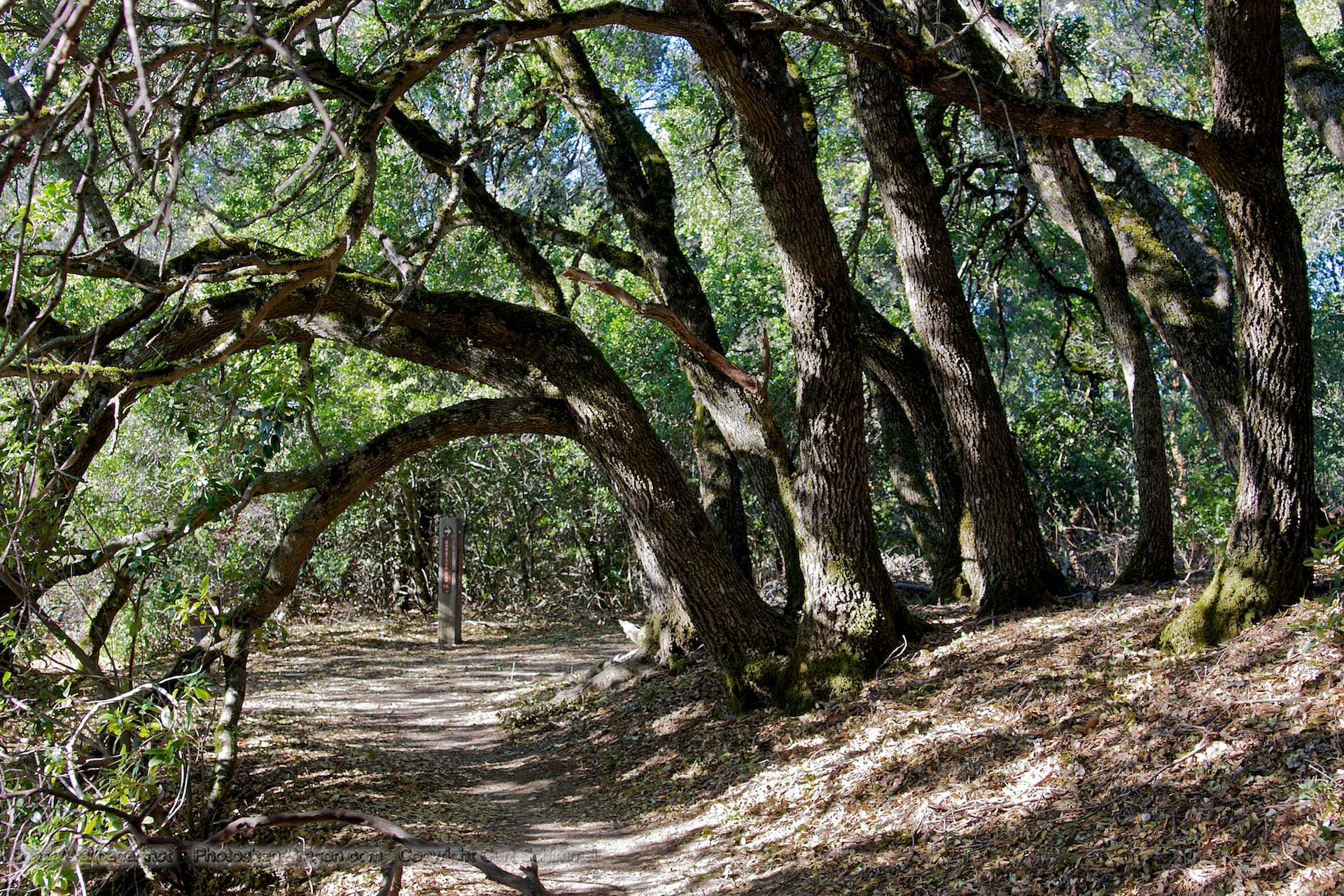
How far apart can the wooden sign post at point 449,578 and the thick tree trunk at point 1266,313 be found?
29.0ft

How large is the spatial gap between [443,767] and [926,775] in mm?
4012

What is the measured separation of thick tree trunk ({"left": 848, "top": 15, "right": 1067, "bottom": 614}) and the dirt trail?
3.18 meters

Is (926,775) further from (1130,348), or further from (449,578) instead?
(449,578)

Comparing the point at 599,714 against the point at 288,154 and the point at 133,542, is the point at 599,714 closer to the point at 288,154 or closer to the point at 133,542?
the point at 133,542

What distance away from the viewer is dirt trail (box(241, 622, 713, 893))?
5535 mm

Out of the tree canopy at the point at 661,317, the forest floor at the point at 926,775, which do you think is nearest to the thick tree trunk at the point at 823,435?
the tree canopy at the point at 661,317

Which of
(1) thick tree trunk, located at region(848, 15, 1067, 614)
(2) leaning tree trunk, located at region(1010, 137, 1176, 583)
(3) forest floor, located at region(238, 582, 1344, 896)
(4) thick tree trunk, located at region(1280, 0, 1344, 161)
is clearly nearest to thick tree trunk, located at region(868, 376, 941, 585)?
(3) forest floor, located at region(238, 582, 1344, 896)

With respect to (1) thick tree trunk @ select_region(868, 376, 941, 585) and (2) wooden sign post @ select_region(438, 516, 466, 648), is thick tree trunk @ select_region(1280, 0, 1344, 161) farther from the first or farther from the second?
(2) wooden sign post @ select_region(438, 516, 466, 648)

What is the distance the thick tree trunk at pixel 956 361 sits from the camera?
24.5 ft

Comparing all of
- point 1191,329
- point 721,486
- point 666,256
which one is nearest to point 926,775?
point 1191,329

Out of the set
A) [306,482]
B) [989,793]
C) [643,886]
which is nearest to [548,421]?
[306,482]

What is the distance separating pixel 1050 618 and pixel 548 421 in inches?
144

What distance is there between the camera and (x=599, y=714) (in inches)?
342

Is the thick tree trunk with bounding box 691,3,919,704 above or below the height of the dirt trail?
above
